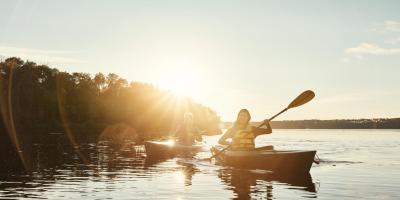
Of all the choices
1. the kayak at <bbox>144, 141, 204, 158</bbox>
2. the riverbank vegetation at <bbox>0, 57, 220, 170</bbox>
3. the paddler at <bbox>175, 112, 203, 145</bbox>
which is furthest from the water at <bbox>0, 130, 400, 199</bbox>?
the riverbank vegetation at <bbox>0, 57, 220, 170</bbox>

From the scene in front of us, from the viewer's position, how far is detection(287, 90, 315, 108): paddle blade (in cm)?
2328

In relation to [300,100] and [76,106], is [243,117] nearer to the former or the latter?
[300,100]

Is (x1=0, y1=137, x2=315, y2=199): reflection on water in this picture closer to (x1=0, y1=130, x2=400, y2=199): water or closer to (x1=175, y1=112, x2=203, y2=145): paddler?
(x1=0, y1=130, x2=400, y2=199): water

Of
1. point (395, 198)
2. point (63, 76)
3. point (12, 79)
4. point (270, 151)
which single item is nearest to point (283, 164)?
point (270, 151)

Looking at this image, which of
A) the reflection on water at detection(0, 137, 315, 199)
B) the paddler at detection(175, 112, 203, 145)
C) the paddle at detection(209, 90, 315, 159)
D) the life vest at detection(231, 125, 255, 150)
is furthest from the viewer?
the paddler at detection(175, 112, 203, 145)

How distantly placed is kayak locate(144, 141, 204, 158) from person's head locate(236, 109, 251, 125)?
9.75m

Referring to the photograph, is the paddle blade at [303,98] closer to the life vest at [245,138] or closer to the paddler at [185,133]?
the life vest at [245,138]

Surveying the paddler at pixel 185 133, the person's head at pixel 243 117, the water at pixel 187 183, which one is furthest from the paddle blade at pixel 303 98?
the paddler at pixel 185 133

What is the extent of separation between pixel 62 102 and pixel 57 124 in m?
7.34

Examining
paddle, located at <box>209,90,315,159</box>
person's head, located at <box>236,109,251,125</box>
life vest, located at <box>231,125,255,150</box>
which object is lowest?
life vest, located at <box>231,125,255,150</box>

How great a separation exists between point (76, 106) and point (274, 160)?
86795mm

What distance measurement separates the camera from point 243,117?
22156 millimetres

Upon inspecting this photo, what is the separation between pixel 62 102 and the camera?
9988 centimetres

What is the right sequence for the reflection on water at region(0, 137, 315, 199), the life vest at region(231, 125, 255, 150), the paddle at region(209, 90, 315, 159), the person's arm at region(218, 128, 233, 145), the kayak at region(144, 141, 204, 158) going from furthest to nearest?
the kayak at region(144, 141, 204, 158) < the paddle at region(209, 90, 315, 159) < the person's arm at region(218, 128, 233, 145) < the life vest at region(231, 125, 255, 150) < the reflection on water at region(0, 137, 315, 199)
